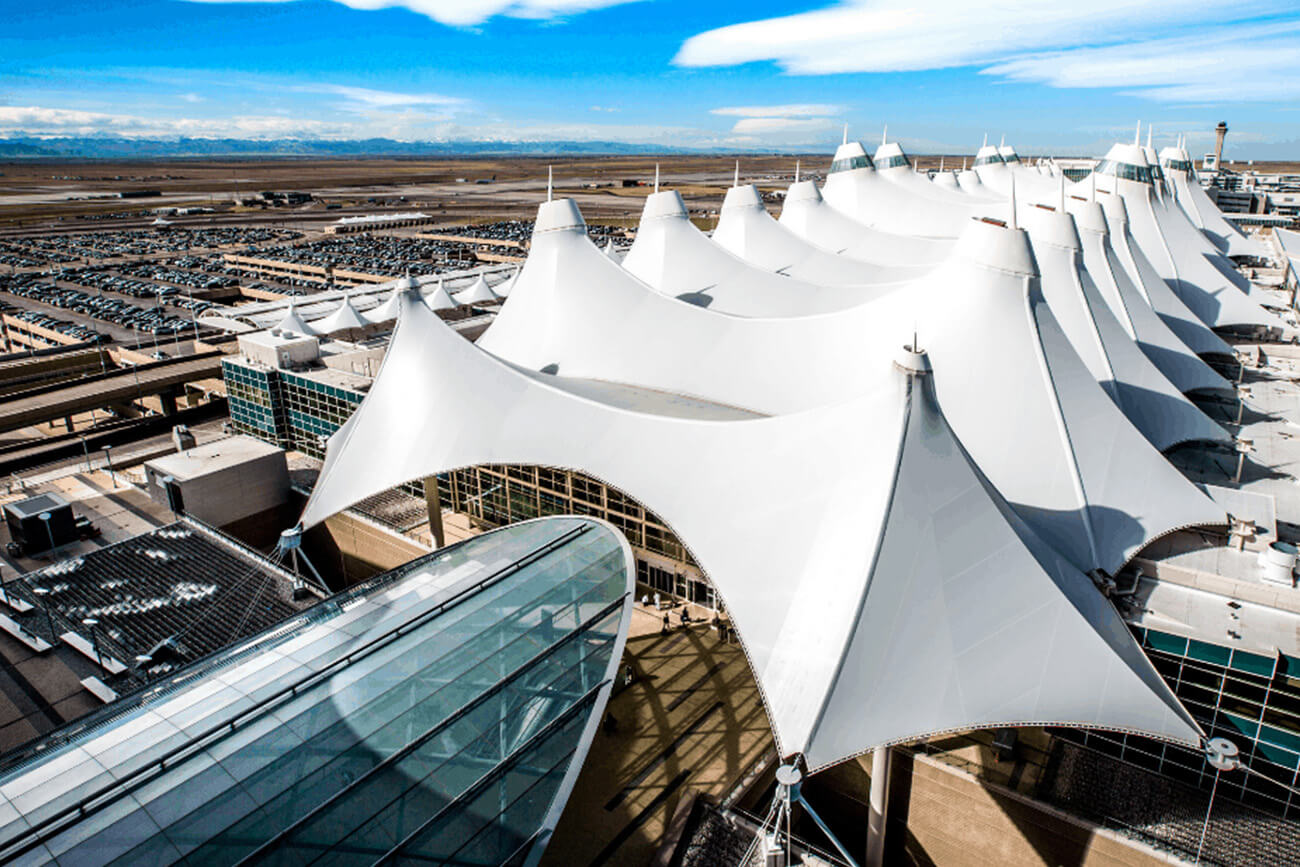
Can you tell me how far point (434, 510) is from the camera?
22.2 meters

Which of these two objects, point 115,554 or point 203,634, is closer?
point 203,634

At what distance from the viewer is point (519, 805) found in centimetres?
1081

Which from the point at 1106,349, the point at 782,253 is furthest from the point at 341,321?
the point at 1106,349

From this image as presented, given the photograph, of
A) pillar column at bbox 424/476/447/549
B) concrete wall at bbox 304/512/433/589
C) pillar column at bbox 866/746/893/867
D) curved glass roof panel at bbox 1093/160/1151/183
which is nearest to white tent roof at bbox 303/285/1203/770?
pillar column at bbox 866/746/893/867

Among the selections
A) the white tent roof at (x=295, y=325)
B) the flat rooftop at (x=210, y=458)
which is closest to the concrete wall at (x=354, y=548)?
the flat rooftop at (x=210, y=458)

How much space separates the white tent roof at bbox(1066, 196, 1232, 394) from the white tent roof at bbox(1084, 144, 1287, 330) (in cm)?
981

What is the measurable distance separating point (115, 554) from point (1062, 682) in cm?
2231

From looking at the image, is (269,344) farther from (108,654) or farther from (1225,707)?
(1225,707)

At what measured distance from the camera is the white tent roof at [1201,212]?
4834cm

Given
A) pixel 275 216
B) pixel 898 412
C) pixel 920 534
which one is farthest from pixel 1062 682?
pixel 275 216

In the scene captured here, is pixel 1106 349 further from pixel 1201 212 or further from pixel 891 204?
pixel 1201 212

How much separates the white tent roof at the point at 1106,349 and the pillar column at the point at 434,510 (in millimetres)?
16463

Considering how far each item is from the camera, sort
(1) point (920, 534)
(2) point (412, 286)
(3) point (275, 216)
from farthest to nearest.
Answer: (3) point (275, 216)
(2) point (412, 286)
(1) point (920, 534)

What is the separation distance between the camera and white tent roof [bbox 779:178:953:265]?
36.8 m
